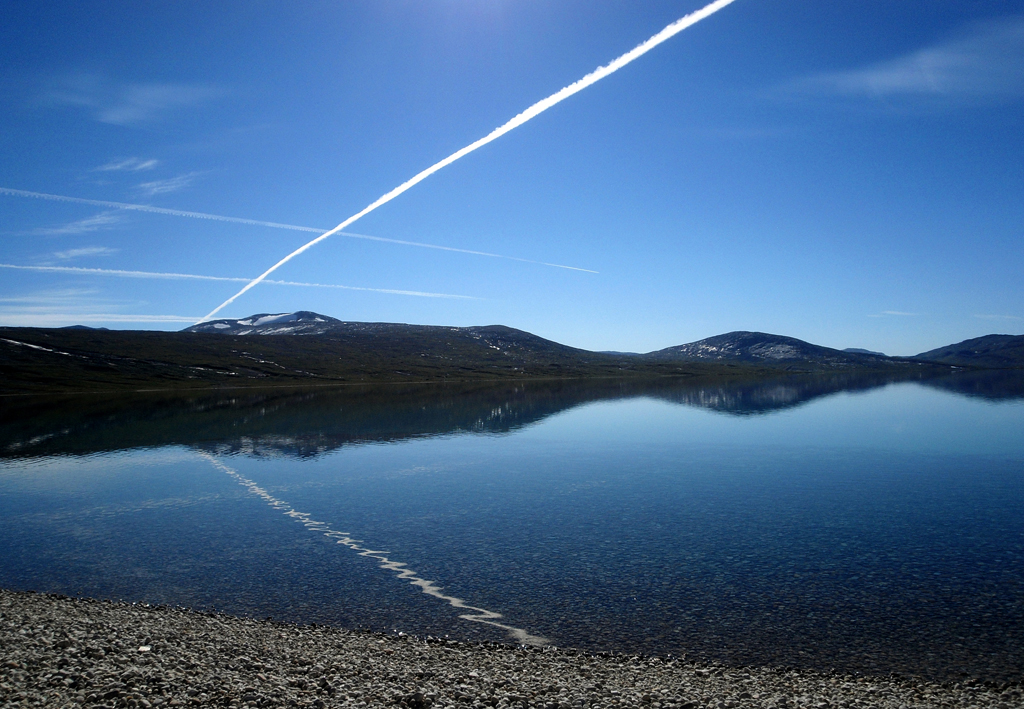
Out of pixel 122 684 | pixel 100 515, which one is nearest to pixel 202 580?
pixel 122 684

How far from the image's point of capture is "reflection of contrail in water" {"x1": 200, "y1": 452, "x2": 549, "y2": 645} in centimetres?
2138

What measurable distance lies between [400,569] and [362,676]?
11563 mm

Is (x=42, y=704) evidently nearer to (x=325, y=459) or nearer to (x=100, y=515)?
(x=100, y=515)

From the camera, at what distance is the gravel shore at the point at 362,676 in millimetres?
15398

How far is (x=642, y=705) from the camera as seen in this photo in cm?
1524

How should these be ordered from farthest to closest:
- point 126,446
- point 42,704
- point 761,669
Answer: point 126,446, point 761,669, point 42,704

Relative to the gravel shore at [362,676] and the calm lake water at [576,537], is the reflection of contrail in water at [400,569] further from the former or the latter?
the gravel shore at [362,676]

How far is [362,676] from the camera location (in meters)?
16.9

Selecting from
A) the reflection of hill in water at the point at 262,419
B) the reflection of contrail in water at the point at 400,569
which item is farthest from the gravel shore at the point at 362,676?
the reflection of hill in water at the point at 262,419

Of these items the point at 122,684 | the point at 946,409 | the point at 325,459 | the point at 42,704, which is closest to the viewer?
the point at 42,704

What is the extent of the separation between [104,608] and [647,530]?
2510 cm

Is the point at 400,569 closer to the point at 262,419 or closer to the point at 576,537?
the point at 576,537

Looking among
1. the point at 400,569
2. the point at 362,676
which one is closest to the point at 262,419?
the point at 400,569

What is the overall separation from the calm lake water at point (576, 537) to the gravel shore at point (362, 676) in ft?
5.25
